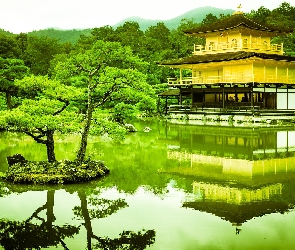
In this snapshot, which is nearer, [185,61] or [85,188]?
[85,188]

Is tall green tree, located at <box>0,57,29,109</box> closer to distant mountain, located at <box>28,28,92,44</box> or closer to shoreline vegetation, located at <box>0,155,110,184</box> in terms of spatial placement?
shoreline vegetation, located at <box>0,155,110,184</box>

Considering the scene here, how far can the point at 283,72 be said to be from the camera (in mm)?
42125

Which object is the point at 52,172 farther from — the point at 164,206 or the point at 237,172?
the point at 237,172

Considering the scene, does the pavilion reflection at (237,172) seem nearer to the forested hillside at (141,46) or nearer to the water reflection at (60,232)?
the water reflection at (60,232)

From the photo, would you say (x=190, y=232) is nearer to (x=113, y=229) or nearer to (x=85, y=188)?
(x=113, y=229)

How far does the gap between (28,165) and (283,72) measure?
1325 inches

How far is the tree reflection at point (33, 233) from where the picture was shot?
7.81m

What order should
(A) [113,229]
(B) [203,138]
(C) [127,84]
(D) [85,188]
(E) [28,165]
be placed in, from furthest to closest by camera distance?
(B) [203,138]
(C) [127,84]
(E) [28,165]
(D) [85,188]
(A) [113,229]

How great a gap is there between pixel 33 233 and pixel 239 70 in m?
35.5

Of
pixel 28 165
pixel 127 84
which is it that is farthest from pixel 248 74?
pixel 28 165

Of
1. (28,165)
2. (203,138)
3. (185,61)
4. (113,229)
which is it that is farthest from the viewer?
(185,61)

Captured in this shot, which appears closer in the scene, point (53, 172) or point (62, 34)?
point (53, 172)

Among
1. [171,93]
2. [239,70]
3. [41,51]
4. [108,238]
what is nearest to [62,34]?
[41,51]

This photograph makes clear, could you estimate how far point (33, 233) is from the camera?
332 inches
